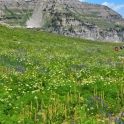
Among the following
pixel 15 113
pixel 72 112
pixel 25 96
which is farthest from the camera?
pixel 25 96

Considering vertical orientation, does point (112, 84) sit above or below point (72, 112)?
above

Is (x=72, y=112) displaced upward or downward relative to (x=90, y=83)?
downward

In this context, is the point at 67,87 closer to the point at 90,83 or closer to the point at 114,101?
the point at 90,83

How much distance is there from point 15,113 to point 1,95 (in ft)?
6.36

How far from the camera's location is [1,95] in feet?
48.0

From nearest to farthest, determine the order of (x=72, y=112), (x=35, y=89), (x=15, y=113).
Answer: (x=15, y=113) < (x=72, y=112) < (x=35, y=89)

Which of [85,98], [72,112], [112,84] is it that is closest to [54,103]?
[72,112]

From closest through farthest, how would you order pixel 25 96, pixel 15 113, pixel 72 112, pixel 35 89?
pixel 15 113 → pixel 72 112 → pixel 25 96 → pixel 35 89

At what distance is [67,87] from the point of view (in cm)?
1658

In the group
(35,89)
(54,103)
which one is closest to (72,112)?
(54,103)

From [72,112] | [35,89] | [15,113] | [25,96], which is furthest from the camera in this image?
[35,89]

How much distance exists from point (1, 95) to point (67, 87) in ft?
13.6

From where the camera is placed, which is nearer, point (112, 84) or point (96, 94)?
point (96, 94)

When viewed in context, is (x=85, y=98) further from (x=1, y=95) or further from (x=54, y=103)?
(x=1, y=95)
